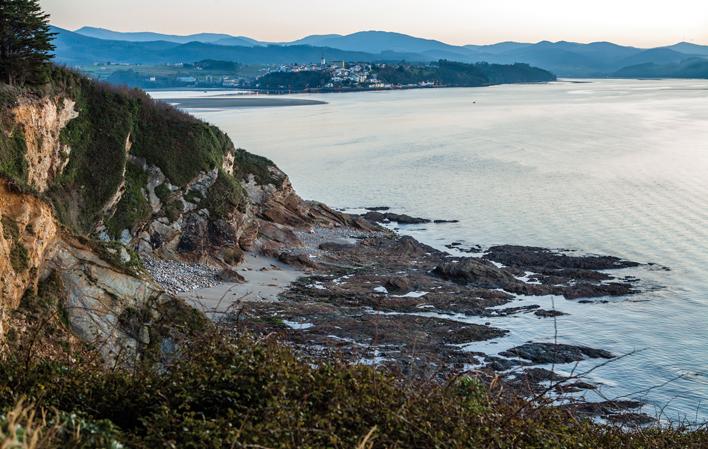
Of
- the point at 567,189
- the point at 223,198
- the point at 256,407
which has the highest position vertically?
the point at 256,407

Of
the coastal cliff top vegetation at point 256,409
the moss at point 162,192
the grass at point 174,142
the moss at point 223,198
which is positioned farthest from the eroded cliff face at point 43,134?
the coastal cliff top vegetation at point 256,409

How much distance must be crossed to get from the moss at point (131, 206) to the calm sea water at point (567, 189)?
15.5m

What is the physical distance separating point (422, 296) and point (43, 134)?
54.2 ft

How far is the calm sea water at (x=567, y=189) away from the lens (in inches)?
1061

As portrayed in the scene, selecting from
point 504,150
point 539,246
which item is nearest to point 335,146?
point 504,150

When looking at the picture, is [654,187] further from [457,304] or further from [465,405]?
[465,405]

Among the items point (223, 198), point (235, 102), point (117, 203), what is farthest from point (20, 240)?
point (235, 102)

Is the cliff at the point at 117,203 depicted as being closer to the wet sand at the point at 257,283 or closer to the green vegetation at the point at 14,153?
the green vegetation at the point at 14,153

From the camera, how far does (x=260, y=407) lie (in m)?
5.86

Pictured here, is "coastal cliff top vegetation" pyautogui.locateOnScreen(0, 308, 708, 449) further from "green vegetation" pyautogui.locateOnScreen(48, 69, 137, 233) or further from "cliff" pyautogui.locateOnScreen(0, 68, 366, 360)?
"green vegetation" pyautogui.locateOnScreen(48, 69, 137, 233)

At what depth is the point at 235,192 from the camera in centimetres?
3809

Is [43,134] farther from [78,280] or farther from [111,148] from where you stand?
[78,280]

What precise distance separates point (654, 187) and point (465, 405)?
55.7 metres

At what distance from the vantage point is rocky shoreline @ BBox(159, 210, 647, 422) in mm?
24672
